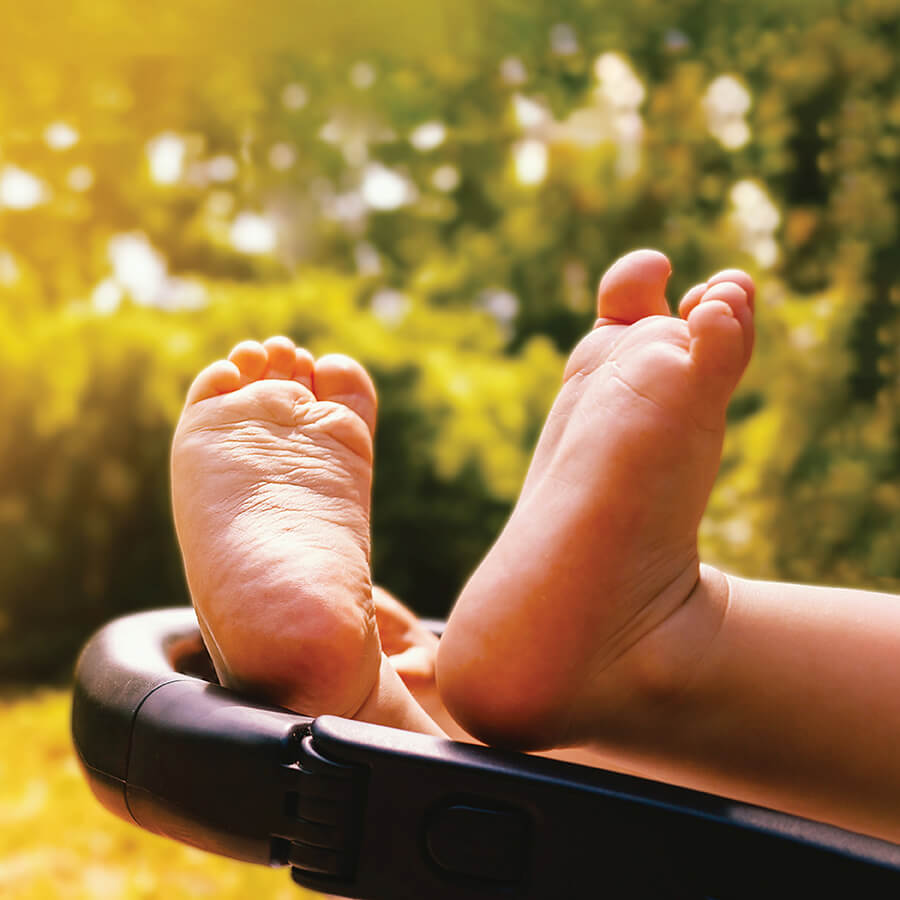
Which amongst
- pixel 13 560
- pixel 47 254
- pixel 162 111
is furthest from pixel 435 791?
pixel 162 111

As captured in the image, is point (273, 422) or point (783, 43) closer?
point (273, 422)

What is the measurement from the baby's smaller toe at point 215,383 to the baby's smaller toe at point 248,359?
0.02m

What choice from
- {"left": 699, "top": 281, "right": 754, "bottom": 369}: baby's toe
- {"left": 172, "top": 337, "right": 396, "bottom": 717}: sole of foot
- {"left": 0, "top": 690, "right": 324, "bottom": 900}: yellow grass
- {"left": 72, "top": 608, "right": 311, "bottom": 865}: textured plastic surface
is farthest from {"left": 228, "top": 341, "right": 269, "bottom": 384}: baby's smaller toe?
{"left": 0, "top": 690, "right": 324, "bottom": 900}: yellow grass

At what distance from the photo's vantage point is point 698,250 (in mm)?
2709

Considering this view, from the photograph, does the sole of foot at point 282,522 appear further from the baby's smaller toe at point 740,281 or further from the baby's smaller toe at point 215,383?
the baby's smaller toe at point 740,281

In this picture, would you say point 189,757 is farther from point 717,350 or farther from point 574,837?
point 717,350

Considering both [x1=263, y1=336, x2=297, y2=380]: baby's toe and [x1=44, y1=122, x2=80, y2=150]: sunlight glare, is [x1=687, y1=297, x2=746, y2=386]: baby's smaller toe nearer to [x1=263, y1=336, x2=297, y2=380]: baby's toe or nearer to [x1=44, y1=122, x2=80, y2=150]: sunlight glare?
[x1=263, y1=336, x2=297, y2=380]: baby's toe

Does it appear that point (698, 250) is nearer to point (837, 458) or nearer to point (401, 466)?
point (837, 458)

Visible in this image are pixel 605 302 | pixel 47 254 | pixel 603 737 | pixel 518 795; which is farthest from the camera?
pixel 47 254

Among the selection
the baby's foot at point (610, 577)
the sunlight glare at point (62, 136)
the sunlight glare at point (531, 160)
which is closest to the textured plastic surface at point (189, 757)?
the baby's foot at point (610, 577)

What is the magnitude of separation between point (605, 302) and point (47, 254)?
337cm

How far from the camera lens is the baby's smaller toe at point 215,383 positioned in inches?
32.0

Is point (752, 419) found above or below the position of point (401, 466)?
above

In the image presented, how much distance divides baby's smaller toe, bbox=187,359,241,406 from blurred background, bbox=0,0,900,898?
143 cm
